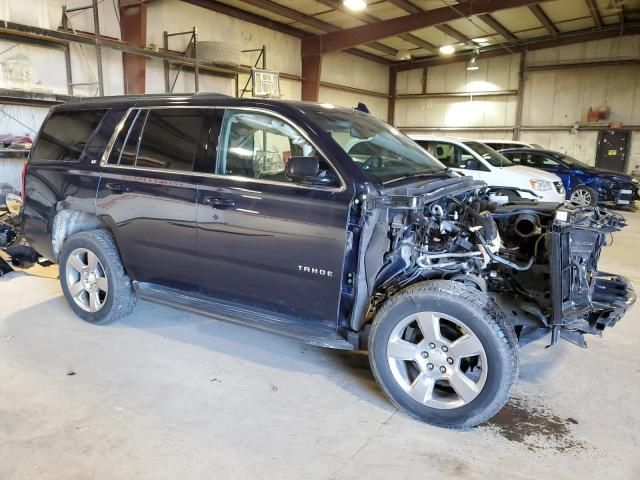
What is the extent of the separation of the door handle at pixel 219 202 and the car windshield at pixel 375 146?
715mm

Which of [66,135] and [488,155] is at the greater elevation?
[488,155]

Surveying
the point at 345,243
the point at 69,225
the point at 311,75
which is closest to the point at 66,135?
the point at 69,225

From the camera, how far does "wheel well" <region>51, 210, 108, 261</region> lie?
374cm

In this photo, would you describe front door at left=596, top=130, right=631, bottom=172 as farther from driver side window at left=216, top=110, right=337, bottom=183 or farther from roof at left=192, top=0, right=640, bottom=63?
driver side window at left=216, top=110, right=337, bottom=183

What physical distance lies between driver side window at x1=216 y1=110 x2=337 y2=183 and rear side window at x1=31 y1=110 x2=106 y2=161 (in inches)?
50.3

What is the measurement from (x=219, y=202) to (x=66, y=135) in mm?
1764

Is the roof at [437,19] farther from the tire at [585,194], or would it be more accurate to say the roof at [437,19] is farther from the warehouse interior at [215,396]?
the warehouse interior at [215,396]

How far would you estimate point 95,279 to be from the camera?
369cm

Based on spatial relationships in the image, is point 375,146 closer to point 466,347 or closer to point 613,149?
point 466,347

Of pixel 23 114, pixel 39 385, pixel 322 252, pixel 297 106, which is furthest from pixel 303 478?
pixel 23 114

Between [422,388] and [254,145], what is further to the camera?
[254,145]

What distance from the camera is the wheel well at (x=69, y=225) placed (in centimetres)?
374

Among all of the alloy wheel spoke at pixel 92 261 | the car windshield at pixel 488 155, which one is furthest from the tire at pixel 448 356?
the car windshield at pixel 488 155

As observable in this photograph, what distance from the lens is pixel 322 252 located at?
2.66 metres
